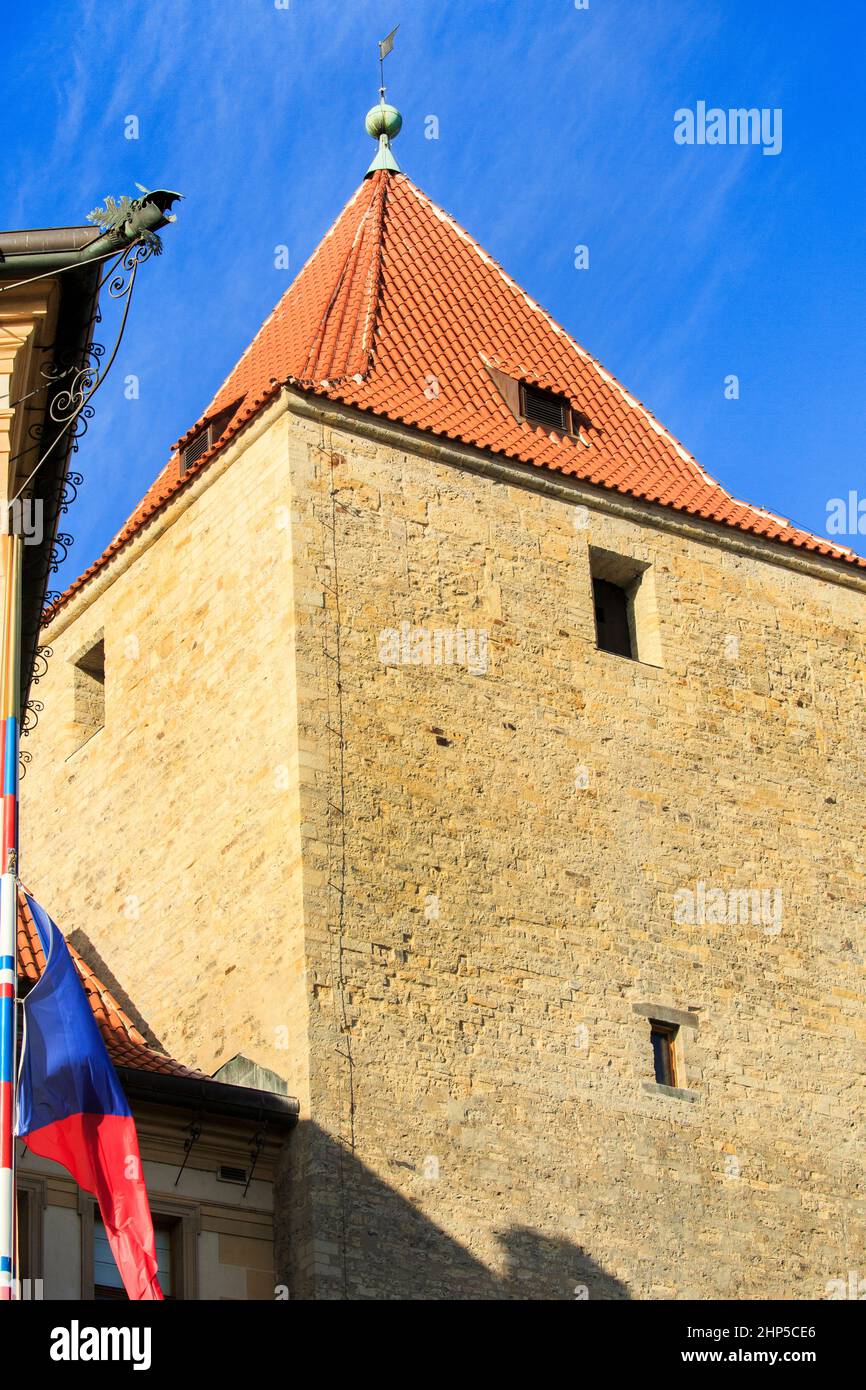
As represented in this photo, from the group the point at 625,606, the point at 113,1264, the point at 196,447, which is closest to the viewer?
the point at 113,1264

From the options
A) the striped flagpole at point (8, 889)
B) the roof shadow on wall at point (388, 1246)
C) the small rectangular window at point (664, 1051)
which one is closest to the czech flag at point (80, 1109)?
the striped flagpole at point (8, 889)

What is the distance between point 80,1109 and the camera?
11016 millimetres

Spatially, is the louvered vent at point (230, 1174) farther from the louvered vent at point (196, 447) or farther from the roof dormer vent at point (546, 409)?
the roof dormer vent at point (546, 409)

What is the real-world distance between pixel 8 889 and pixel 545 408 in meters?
12.7

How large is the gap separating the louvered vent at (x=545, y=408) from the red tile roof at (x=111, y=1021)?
6.60 meters

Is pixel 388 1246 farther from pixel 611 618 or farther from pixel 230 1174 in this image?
pixel 611 618

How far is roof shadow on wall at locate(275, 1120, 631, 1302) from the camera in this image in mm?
16156

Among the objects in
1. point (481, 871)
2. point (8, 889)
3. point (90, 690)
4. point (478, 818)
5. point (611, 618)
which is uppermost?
point (90, 690)

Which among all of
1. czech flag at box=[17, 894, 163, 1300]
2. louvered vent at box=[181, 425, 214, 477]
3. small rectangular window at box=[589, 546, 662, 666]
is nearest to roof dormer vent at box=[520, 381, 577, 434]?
small rectangular window at box=[589, 546, 662, 666]

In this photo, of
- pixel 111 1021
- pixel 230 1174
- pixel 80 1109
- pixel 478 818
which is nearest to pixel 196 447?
pixel 478 818

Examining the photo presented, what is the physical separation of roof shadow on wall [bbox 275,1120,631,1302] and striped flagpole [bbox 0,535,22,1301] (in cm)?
582

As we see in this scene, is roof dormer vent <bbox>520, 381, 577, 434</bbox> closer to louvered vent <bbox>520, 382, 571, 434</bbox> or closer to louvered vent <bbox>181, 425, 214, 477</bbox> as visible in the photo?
louvered vent <bbox>520, 382, 571, 434</bbox>

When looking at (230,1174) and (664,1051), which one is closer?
(230,1174)
